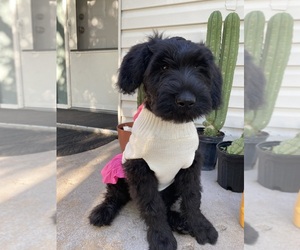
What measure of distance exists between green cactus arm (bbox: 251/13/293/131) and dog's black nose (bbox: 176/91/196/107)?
1.66 feet

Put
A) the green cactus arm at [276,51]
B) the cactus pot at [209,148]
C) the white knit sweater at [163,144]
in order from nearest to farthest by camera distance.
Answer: the green cactus arm at [276,51], the white knit sweater at [163,144], the cactus pot at [209,148]

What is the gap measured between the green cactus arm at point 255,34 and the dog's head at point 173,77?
494 millimetres

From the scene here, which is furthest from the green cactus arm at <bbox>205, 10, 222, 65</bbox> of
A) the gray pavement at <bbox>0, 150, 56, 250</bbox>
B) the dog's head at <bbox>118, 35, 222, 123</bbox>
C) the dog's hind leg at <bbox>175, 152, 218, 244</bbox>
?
the gray pavement at <bbox>0, 150, 56, 250</bbox>

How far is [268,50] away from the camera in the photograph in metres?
0.86

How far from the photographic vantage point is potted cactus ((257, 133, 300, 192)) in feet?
3.14

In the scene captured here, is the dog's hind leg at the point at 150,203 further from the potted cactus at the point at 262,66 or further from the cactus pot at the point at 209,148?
the cactus pot at the point at 209,148

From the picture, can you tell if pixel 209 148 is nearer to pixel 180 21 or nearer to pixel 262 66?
pixel 180 21

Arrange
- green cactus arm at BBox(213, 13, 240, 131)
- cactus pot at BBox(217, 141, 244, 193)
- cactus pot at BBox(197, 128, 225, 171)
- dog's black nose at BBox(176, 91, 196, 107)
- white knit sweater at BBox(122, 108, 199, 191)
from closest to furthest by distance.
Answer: dog's black nose at BBox(176, 91, 196, 107)
white knit sweater at BBox(122, 108, 199, 191)
cactus pot at BBox(217, 141, 244, 193)
green cactus arm at BBox(213, 13, 240, 131)
cactus pot at BBox(197, 128, 225, 171)

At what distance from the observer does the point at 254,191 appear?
3.28ft

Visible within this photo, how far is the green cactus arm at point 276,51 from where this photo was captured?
819mm

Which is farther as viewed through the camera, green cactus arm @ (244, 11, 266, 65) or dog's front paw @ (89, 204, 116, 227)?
dog's front paw @ (89, 204, 116, 227)

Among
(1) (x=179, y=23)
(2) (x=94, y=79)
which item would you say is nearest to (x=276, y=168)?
(1) (x=179, y=23)

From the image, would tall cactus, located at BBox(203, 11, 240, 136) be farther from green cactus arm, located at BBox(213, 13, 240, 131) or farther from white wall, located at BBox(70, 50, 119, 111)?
white wall, located at BBox(70, 50, 119, 111)

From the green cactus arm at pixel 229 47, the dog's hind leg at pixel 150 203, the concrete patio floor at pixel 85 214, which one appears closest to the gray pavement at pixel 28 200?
the concrete patio floor at pixel 85 214
